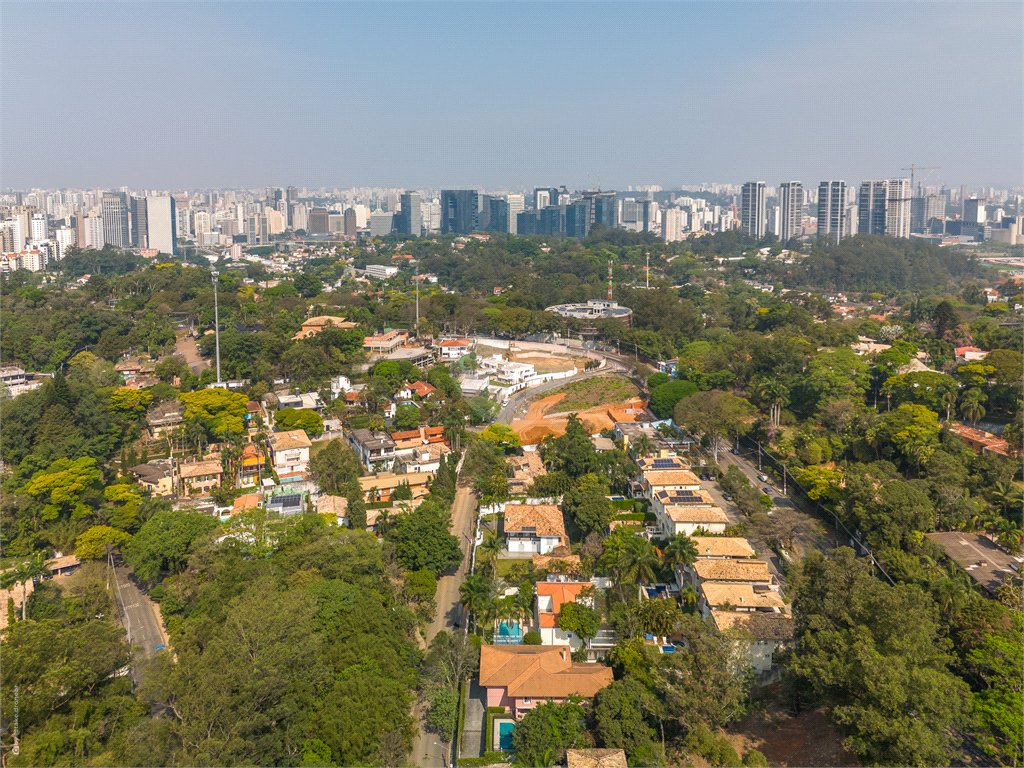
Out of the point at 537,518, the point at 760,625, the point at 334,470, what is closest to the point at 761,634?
the point at 760,625

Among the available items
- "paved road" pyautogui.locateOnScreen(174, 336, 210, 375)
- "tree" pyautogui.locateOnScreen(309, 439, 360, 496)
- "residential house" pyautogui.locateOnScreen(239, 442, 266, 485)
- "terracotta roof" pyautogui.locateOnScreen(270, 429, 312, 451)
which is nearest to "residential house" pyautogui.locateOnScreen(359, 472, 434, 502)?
"tree" pyautogui.locateOnScreen(309, 439, 360, 496)

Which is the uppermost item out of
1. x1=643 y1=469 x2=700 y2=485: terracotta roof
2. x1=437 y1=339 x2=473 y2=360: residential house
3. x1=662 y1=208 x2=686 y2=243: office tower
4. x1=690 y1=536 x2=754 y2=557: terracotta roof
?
x1=662 y1=208 x2=686 y2=243: office tower

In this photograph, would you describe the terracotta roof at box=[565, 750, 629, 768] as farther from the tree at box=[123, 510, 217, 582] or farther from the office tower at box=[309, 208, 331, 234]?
the office tower at box=[309, 208, 331, 234]

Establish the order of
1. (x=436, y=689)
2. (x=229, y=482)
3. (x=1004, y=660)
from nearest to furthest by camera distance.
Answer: (x=1004, y=660), (x=436, y=689), (x=229, y=482)

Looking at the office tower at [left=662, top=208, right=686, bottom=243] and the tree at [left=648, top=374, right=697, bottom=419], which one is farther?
the office tower at [left=662, top=208, right=686, bottom=243]

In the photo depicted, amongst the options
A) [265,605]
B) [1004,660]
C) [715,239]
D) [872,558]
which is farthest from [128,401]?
[715,239]

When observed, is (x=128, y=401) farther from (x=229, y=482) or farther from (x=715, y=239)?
(x=715, y=239)

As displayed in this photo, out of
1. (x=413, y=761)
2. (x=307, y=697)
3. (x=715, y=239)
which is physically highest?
(x=715, y=239)
